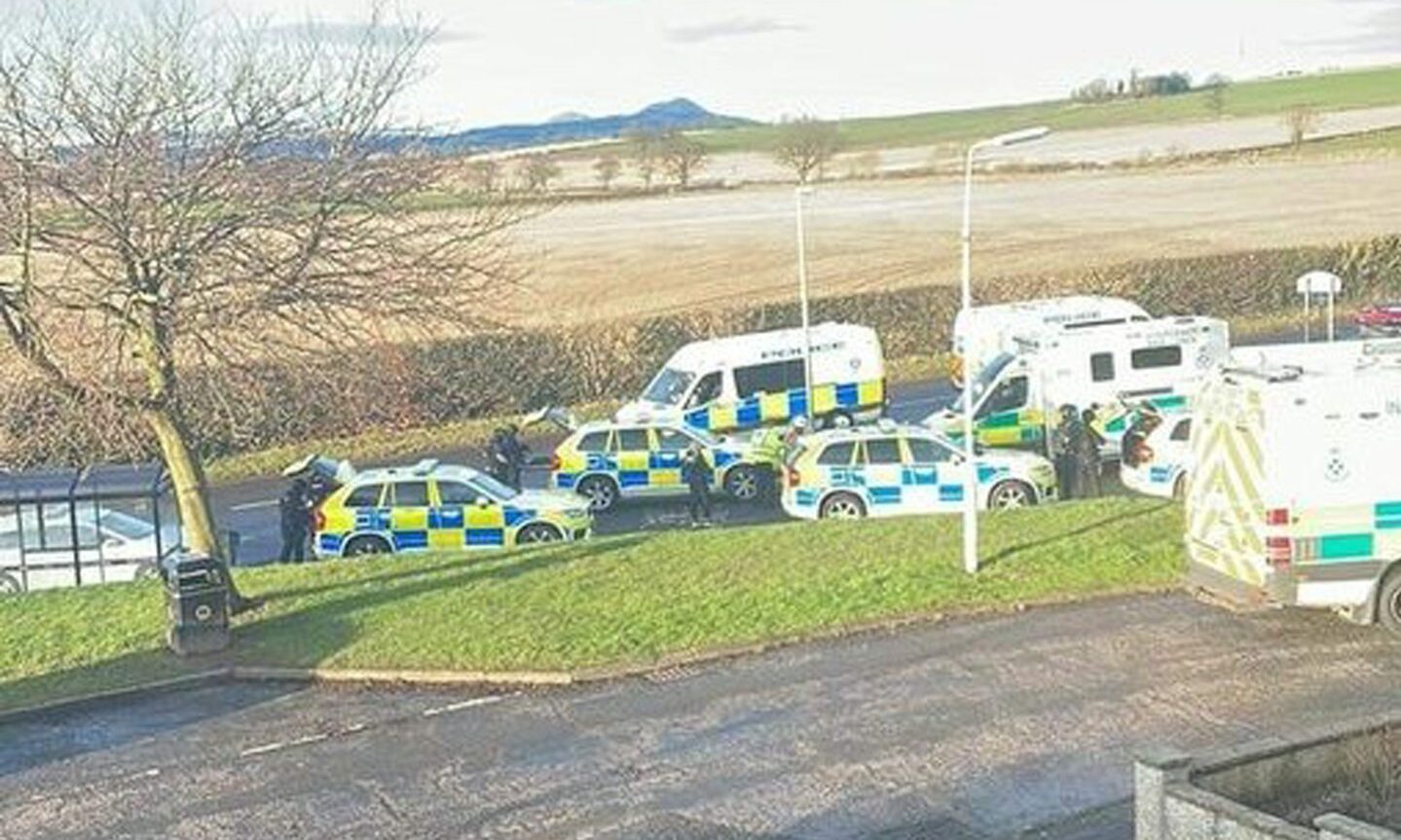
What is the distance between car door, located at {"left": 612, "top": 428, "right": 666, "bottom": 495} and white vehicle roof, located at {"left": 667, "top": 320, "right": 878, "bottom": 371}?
4.59 m

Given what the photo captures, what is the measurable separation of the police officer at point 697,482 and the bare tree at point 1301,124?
2416 inches

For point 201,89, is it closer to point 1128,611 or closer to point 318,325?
point 318,325

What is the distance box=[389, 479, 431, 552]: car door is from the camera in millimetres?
22719

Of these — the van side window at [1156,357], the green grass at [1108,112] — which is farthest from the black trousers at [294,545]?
the green grass at [1108,112]

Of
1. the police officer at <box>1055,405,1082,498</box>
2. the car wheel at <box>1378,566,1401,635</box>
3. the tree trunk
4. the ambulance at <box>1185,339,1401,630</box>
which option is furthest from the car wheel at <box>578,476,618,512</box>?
the car wheel at <box>1378,566,1401,635</box>

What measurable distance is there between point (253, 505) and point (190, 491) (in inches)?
481

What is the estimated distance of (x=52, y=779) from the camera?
45.2 ft

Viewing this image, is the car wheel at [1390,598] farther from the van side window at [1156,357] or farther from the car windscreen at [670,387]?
the car windscreen at [670,387]

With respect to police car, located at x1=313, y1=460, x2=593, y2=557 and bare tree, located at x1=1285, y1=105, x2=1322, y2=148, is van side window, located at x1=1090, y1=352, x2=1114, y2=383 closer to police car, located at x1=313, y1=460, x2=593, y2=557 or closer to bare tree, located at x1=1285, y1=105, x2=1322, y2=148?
police car, located at x1=313, y1=460, x2=593, y2=557

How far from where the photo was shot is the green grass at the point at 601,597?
16266 millimetres

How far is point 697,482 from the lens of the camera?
2492 centimetres

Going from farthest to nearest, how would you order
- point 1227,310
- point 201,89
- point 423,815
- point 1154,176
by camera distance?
point 1154,176, point 1227,310, point 201,89, point 423,815

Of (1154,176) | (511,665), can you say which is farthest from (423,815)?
(1154,176)

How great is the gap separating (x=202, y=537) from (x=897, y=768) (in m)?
8.05
